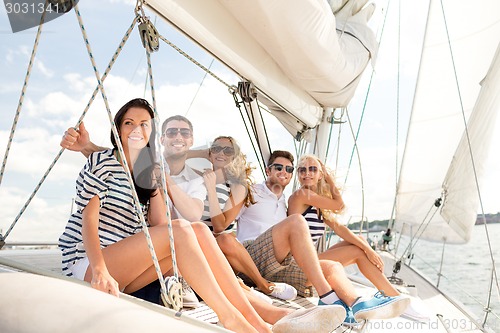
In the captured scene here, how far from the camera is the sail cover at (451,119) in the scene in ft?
14.4

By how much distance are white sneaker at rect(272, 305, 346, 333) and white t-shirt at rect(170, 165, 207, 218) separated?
0.69m

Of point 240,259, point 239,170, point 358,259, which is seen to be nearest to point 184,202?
point 240,259

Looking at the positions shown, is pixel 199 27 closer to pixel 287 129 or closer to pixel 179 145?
pixel 179 145

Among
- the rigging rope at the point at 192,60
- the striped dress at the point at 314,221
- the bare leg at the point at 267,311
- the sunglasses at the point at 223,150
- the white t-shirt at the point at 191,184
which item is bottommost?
the bare leg at the point at 267,311

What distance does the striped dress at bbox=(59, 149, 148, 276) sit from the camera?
1.57m

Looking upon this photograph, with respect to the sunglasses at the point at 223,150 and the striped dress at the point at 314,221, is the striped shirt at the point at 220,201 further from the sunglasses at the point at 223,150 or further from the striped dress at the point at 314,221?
the striped dress at the point at 314,221

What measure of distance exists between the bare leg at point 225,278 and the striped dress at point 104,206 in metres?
0.25

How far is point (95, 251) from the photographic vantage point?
1432 millimetres

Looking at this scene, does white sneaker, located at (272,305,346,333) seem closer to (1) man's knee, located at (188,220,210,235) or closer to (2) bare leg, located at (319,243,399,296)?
(1) man's knee, located at (188,220,210,235)

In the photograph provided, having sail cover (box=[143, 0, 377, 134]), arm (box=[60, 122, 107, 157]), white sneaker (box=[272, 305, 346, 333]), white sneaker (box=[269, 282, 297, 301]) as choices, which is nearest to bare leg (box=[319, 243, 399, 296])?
white sneaker (box=[269, 282, 297, 301])

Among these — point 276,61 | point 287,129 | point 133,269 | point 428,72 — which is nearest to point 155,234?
point 133,269

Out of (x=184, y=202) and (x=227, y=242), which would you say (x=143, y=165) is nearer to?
(x=184, y=202)

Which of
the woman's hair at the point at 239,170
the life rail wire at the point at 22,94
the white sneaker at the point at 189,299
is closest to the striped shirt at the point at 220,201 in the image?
the woman's hair at the point at 239,170

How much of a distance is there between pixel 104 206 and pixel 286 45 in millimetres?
1293
